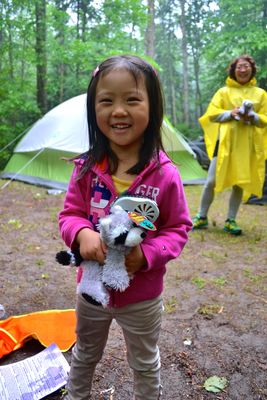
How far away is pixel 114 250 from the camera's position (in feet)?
3.56

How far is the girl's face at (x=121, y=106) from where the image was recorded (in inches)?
45.7

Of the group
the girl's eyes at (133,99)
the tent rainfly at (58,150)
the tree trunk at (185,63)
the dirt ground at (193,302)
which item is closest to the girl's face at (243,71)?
the dirt ground at (193,302)

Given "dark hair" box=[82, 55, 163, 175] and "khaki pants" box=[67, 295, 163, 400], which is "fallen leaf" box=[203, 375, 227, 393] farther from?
"dark hair" box=[82, 55, 163, 175]

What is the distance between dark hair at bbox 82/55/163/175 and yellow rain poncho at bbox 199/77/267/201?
107 inches

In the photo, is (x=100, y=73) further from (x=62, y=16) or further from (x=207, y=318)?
(x=62, y=16)

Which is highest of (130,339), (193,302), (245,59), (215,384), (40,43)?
(40,43)

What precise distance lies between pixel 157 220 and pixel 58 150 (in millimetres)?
5541

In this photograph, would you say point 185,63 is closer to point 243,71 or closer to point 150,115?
point 243,71

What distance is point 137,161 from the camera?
4.22ft

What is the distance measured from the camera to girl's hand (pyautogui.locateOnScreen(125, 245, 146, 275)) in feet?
3.63

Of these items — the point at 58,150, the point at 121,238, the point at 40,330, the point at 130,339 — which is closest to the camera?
the point at 121,238

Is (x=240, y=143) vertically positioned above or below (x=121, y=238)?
below

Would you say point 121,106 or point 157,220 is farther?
point 157,220

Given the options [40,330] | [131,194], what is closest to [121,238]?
[131,194]
